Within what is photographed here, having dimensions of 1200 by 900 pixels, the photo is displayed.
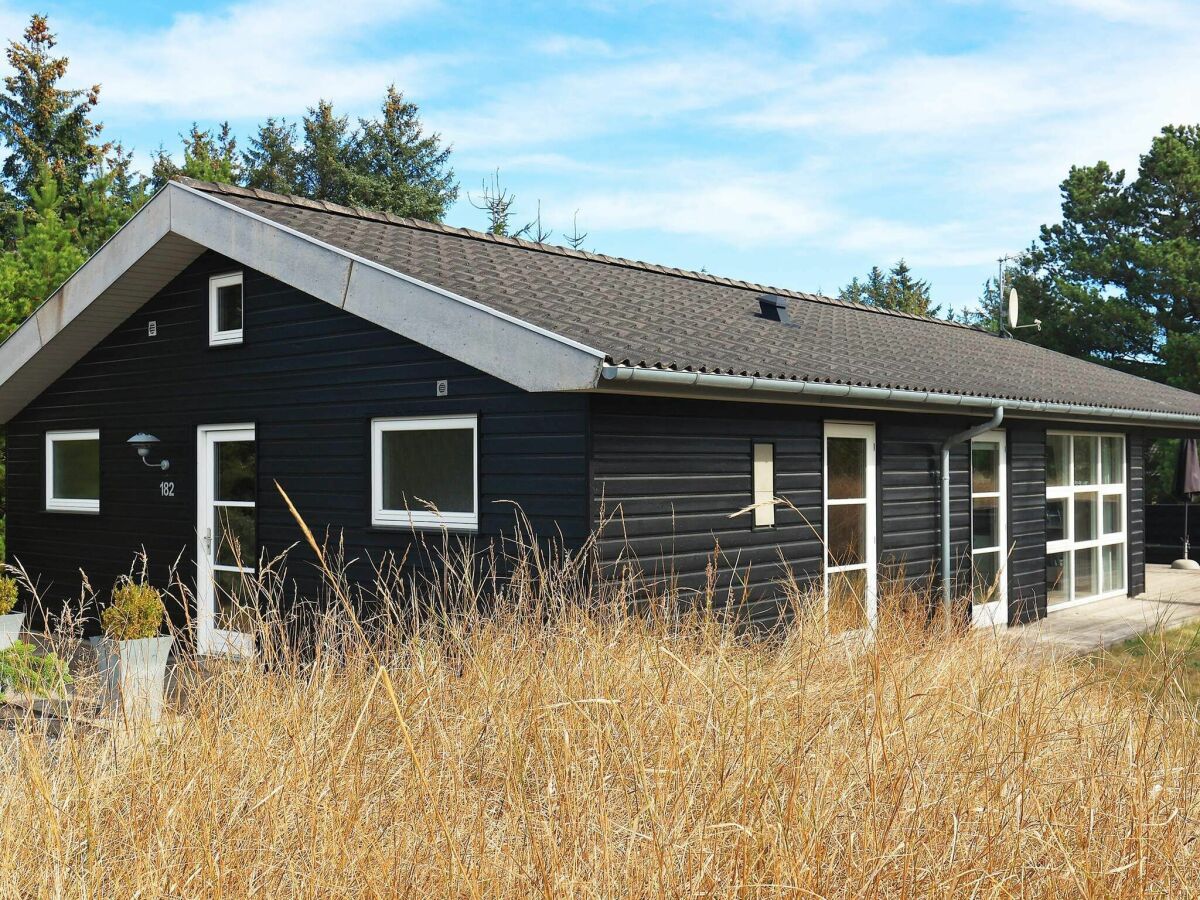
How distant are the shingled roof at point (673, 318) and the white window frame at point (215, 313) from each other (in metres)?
0.70

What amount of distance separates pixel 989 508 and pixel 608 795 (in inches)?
351

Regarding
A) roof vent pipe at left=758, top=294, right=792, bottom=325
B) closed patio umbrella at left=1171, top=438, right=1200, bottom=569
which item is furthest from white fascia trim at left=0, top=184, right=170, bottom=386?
closed patio umbrella at left=1171, top=438, right=1200, bottom=569

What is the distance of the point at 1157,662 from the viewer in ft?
12.7

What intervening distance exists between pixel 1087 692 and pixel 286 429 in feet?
21.6

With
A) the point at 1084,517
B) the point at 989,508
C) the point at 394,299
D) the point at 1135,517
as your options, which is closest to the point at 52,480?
the point at 394,299

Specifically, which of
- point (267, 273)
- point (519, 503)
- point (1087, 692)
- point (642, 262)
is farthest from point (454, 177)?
point (1087, 692)

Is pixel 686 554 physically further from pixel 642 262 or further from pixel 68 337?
pixel 68 337

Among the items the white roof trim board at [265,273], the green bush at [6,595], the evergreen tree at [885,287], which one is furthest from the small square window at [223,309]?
the evergreen tree at [885,287]

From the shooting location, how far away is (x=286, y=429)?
8.98m

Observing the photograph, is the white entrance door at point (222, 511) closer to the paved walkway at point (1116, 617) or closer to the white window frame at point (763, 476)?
the white window frame at point (763, 476)

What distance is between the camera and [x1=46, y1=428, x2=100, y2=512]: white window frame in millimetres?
11102

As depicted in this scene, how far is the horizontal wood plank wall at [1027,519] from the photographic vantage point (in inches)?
442

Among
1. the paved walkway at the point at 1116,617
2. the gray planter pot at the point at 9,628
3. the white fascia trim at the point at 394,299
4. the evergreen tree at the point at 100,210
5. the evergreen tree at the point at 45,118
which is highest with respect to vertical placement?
the evergreen tree at the point at 45,118

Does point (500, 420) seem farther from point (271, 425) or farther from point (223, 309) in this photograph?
point (223, 309)
